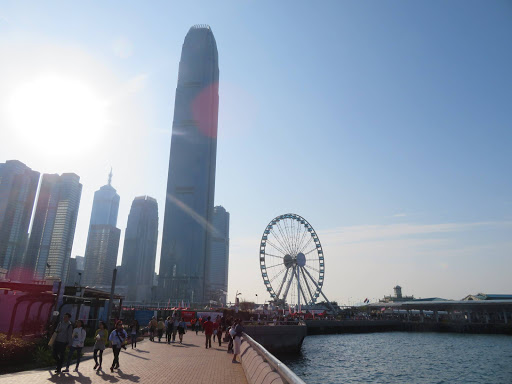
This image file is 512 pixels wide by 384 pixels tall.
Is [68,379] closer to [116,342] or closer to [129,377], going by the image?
[129,377]

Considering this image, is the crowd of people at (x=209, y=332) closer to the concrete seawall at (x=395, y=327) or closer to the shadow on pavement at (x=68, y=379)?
the shadow on pavement at (x=68, y=379)

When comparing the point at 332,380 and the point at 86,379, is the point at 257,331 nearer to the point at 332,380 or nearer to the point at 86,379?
the point at 332,380

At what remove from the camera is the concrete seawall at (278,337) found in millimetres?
42872

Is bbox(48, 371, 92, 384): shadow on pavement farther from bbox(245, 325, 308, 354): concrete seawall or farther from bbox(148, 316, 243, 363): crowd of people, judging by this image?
bbox(245, 325, 308, 354): concrete seawall

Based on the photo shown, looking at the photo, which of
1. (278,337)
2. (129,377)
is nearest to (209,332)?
(129,377)

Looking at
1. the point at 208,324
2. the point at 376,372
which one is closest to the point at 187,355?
the point at 208,324

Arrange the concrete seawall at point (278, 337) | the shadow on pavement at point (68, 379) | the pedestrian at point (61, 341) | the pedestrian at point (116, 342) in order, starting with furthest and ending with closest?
the concrete seawall at point (278, 337) → the pedestrian at point (116, 342) → the pedestrian at point (61, 341) → the shadow on pavement at point (68, 379)

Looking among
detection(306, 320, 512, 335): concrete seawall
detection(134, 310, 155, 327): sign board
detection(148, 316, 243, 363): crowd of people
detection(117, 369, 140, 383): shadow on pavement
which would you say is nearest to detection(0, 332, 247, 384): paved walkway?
detection(117, 369, 140, 383): shadow on pavement

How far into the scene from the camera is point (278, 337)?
44906 millimetres

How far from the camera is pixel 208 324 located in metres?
26.8

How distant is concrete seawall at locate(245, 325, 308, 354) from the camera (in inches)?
1688

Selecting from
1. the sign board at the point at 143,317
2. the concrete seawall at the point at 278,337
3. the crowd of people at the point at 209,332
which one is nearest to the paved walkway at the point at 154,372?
the crowd of people at the point at 209,332

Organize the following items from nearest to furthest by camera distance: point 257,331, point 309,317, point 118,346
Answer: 1. point 118,346
2. point 257,331
3. point 309,317

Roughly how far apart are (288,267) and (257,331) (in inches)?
1750
